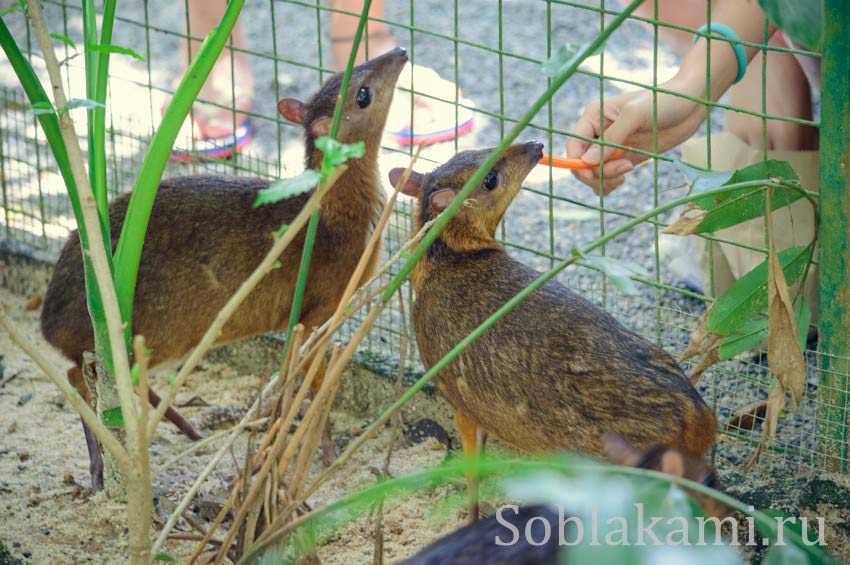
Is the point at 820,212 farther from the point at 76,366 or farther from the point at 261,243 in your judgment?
the point at 76,366

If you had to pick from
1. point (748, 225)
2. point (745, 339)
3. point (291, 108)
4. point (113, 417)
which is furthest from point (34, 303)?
point (745, 339)

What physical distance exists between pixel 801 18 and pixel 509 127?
4152 mm

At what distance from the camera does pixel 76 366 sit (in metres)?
3.79

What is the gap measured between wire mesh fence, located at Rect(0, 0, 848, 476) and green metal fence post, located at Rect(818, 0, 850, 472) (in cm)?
1

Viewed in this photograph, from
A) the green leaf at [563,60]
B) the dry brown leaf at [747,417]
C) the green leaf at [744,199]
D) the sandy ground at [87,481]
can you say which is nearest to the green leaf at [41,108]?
the green leaf at [563,60]

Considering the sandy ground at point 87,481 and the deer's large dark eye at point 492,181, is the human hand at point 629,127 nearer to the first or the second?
the deer's large dark eye at point 492,181

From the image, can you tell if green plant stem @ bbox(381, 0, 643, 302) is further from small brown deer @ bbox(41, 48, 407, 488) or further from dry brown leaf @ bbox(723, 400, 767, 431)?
dry brown leaf @ bbox(723, 400, 767, 431)

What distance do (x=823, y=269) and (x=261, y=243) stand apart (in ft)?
5.84

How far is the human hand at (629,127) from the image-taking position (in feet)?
12.2

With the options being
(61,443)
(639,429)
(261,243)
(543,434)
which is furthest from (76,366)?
(639,429)

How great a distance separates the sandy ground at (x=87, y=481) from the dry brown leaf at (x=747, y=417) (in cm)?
90

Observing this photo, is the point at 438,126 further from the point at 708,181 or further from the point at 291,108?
the point at 708,181

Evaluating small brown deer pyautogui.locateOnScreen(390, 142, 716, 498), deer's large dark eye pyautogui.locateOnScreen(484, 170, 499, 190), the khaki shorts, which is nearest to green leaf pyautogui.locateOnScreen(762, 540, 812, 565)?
small brown deer pyautogui.locateOnScreen(390, 142, 716, 498)

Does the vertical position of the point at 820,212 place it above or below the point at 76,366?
above
